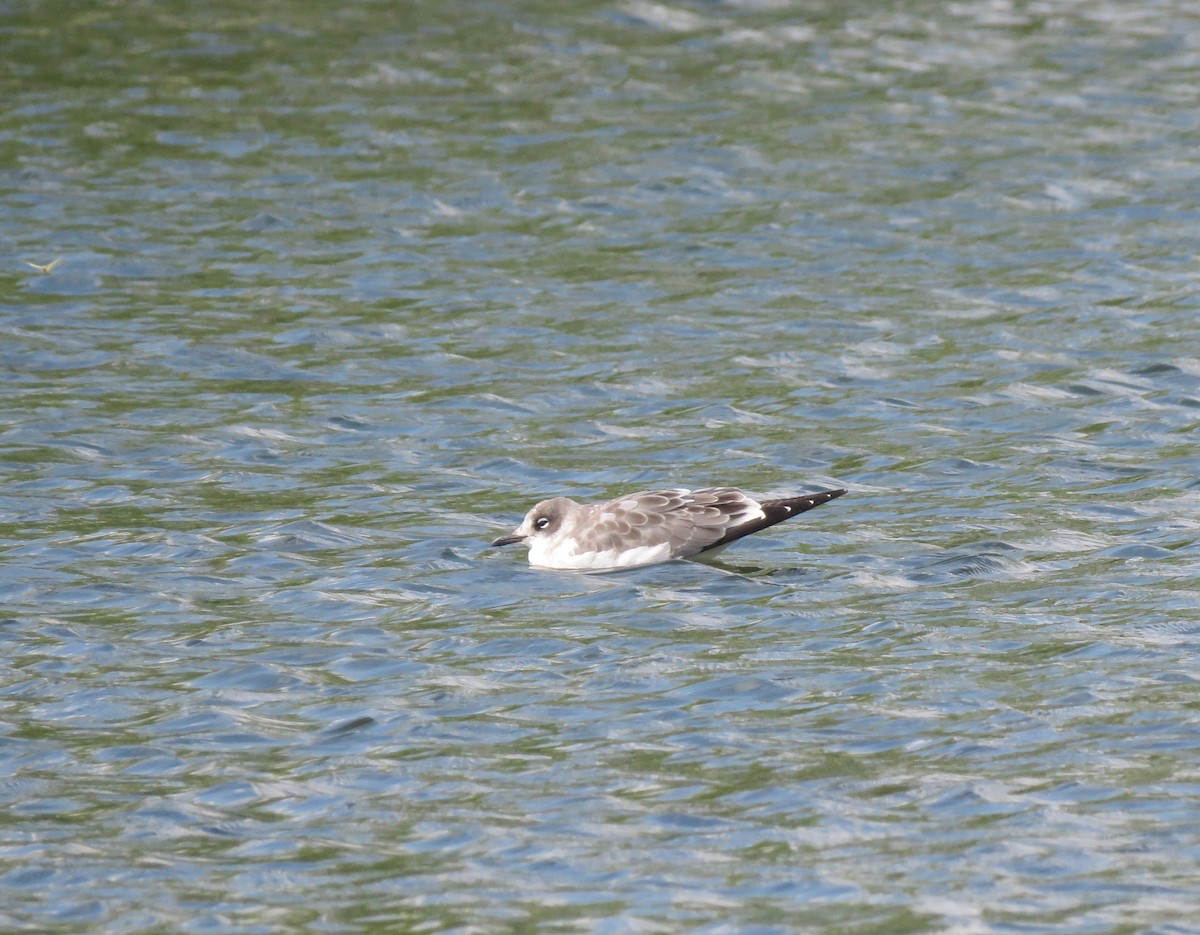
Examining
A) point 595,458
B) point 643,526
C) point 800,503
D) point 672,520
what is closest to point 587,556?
point 643,526

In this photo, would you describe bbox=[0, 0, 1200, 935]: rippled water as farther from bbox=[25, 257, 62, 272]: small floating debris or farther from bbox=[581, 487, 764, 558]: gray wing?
bbox=[581, 487, 764, 558]: gray wing

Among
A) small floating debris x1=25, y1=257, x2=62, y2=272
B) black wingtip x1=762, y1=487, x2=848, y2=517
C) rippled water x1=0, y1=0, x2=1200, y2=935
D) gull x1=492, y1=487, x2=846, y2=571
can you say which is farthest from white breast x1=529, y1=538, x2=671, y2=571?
small floating debris x1=25, y1=257, x2=62, y2=272

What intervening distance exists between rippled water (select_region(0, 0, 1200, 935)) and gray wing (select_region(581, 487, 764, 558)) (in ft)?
0.92

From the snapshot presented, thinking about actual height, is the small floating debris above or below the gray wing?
below

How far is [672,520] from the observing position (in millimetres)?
14602

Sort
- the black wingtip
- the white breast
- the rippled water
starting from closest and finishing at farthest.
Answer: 1. the rippled water
2. the black wingtip
3. the white breast

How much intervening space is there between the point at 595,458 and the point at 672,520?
2.65 metres

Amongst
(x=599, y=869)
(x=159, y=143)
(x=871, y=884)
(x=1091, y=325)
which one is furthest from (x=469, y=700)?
(x=159, y=143)

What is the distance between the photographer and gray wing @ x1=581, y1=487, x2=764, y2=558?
1448 centimetres

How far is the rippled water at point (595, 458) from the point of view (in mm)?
10102

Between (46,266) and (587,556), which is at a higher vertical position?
(46,266)

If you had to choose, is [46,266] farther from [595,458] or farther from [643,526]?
[643,526]

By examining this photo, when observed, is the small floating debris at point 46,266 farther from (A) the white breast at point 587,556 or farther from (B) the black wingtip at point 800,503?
(B) the black wingtip at point 800,503

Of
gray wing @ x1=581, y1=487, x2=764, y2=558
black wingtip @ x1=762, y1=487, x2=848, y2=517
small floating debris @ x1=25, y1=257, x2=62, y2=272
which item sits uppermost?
black wingtip @ x1=762, y1=487, x2=848, y2=517
